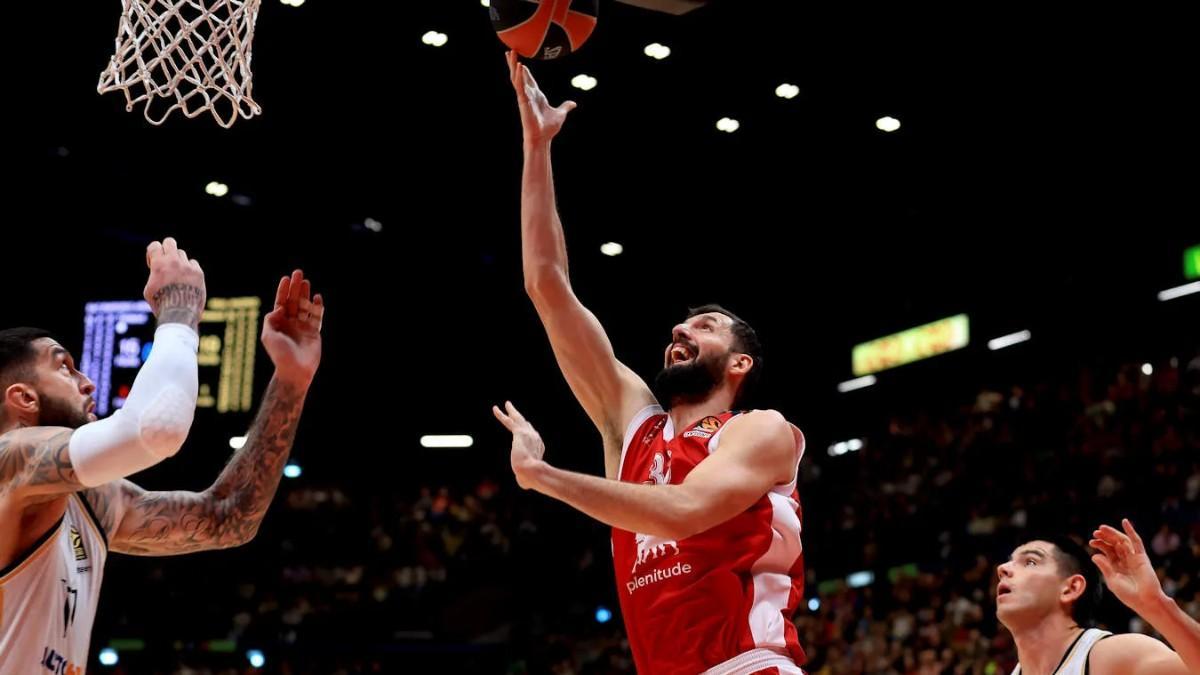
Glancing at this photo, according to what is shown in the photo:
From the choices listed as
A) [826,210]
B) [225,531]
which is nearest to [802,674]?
[225,531]

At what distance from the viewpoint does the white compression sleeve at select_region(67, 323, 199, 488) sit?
2982mm

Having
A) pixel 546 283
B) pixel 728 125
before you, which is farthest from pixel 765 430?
pixel 728 125

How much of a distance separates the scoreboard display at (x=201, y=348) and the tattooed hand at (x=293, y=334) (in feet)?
34.2

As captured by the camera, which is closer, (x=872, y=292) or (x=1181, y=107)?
(x=1181, y=107)

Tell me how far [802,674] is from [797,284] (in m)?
14.7

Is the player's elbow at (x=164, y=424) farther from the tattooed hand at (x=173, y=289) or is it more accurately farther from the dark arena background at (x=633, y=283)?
the dark arena background at (x=633, y=283)

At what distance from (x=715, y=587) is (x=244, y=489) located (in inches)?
48.8

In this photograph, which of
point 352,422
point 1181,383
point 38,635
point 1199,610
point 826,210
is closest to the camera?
point 38,635

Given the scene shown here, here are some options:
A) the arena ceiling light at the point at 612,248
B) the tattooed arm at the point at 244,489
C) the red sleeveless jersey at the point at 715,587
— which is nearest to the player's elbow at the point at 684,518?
the red sleeveless jersey at the point at 715,587

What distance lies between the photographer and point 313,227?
638 inches

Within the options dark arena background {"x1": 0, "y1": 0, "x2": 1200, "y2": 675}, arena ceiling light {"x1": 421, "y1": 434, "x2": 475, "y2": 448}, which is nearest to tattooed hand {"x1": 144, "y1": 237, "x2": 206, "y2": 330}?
dark arena background {"x1": 0, "y1": 0, "x2": 1200, "y2": 675}

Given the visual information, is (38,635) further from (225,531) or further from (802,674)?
(802,674)

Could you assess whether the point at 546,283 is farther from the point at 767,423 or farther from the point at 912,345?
the point at 912,345

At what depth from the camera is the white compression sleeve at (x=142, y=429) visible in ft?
9.78
